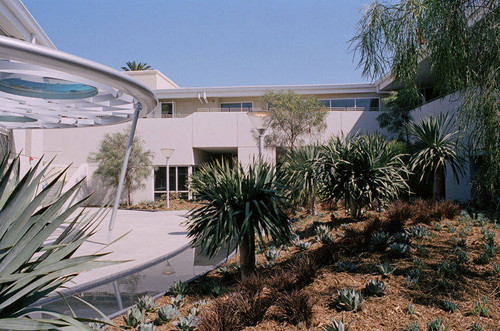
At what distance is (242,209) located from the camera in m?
5.69

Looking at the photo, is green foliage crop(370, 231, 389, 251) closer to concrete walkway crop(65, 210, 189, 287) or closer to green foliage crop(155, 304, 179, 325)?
concrete walkway crop(65, 210, 189, 287)

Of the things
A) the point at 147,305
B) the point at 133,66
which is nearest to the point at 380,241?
the point at 147,305

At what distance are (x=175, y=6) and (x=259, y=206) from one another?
4.73m

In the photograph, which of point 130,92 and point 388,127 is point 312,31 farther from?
point 388,127

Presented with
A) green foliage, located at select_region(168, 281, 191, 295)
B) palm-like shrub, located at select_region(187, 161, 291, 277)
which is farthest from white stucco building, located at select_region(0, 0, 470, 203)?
green foliage, located at select_region(168, 281, 191, 295)

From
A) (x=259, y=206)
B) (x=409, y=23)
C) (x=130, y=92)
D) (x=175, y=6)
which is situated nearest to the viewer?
(x=409, y=23)

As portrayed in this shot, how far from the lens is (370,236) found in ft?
21.7

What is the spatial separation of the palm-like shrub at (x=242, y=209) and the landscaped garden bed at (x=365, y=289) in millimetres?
616

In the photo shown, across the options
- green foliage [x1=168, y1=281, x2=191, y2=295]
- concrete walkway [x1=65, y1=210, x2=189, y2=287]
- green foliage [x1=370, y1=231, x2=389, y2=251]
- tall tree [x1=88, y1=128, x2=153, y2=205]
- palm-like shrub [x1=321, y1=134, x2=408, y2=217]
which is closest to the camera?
green foliage [x1=168, y1=281, x2=191, y2=295]

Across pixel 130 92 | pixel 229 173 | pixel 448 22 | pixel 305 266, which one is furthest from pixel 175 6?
pixel 305 266

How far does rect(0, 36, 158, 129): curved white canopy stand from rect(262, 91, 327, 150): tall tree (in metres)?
10.3

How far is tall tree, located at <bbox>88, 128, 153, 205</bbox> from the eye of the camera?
2209 centimetres

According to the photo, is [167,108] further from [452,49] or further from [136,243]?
[452,49]

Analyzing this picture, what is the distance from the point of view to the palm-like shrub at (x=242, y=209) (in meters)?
5.57
